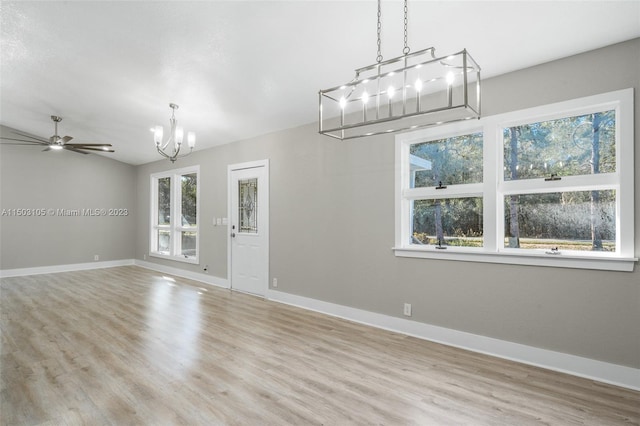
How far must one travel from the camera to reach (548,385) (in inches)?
96.7

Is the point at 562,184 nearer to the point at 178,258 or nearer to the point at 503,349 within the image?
the point at 503,349

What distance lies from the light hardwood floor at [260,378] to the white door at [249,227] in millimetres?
1180

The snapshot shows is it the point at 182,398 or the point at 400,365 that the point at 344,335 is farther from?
the point at 182,398

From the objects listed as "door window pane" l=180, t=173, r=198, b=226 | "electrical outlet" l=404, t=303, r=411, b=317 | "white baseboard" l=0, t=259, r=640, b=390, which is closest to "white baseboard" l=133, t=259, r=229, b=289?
"door window pane" l=180, t=173, r=198, b=226

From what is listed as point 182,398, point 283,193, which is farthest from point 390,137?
point 182,398

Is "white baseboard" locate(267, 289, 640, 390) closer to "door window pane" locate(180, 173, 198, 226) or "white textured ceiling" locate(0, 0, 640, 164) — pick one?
"white textured ceiling" locate(0, 0, 640, 164)

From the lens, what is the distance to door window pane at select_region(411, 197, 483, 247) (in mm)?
3275

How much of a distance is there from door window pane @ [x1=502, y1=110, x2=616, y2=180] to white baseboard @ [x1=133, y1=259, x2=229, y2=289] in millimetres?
4781

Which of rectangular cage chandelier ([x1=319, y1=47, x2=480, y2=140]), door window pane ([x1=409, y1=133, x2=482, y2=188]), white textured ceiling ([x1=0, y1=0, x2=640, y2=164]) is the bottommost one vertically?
door window pane ([x1=409, y1=133, x2=482, y2=188])

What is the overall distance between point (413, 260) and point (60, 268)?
25.6 feet

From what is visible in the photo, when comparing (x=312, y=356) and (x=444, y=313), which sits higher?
(x=444, y=313)

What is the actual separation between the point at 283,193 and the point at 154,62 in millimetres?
2290

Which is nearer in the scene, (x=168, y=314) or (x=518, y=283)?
(x=518, y=283)

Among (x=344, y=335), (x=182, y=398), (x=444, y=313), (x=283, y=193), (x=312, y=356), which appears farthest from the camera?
(x=283, y=193)
